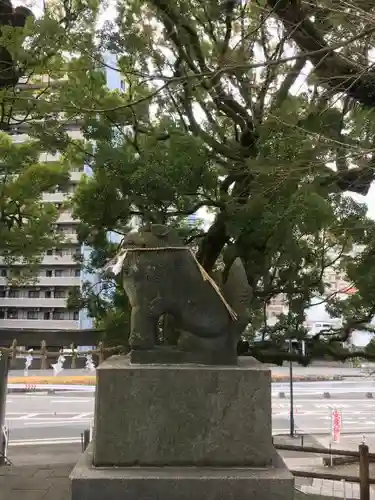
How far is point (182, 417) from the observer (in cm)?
318

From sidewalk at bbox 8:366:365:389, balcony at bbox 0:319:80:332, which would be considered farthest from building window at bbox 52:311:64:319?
sidewalk at bbox 8:366:365:389

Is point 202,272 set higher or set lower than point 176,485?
higher

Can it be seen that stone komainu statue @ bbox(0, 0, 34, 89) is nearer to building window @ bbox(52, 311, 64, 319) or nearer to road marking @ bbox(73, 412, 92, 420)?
road marking @ bbox(73, 412, 92, 420)

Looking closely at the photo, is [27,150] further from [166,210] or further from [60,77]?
[166,210]

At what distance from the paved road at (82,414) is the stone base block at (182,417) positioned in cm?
1371

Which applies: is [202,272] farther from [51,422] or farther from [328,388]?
[328,388]

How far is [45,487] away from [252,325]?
4337mm

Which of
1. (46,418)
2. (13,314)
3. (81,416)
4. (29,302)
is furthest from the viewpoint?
(13,314)

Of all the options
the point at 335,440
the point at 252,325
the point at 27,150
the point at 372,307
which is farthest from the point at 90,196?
the point at 335,440

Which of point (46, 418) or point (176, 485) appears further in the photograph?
point (46, 418)

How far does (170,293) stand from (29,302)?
31.9m

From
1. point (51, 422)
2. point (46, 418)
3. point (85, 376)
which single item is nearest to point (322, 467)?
point (51, 422)

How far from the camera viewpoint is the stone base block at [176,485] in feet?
9.70

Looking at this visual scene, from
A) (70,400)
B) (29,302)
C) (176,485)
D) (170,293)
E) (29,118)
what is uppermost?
(29,118)
